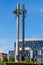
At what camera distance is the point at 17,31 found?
6625 centimetres

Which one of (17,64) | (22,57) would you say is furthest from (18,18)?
(17,64)

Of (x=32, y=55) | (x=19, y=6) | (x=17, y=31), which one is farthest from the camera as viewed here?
(x=32, y=55)

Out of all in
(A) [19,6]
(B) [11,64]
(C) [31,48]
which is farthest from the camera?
(C) [31,48]

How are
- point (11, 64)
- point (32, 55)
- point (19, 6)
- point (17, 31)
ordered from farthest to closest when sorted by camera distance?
point (32, 55) → point (19, 6) → point (17, 31) → point (11, 64)

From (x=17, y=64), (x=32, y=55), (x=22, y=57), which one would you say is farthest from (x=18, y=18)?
(x=32, y=55)

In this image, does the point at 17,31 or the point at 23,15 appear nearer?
the point at 17,31

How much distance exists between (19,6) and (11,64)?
105 feet

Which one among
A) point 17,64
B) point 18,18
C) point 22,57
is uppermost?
point 18,18

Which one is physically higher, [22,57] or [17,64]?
[17,64]

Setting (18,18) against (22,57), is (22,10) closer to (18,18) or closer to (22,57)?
(18,18)

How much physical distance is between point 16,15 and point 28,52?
214 ft

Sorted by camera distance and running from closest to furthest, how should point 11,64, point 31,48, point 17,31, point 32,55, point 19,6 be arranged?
point 11,64, point 17,31, point 19,6, point 32,55, point 31,48

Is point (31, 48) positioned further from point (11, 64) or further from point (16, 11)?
point (11, 64)

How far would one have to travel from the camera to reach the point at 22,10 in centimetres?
7131
